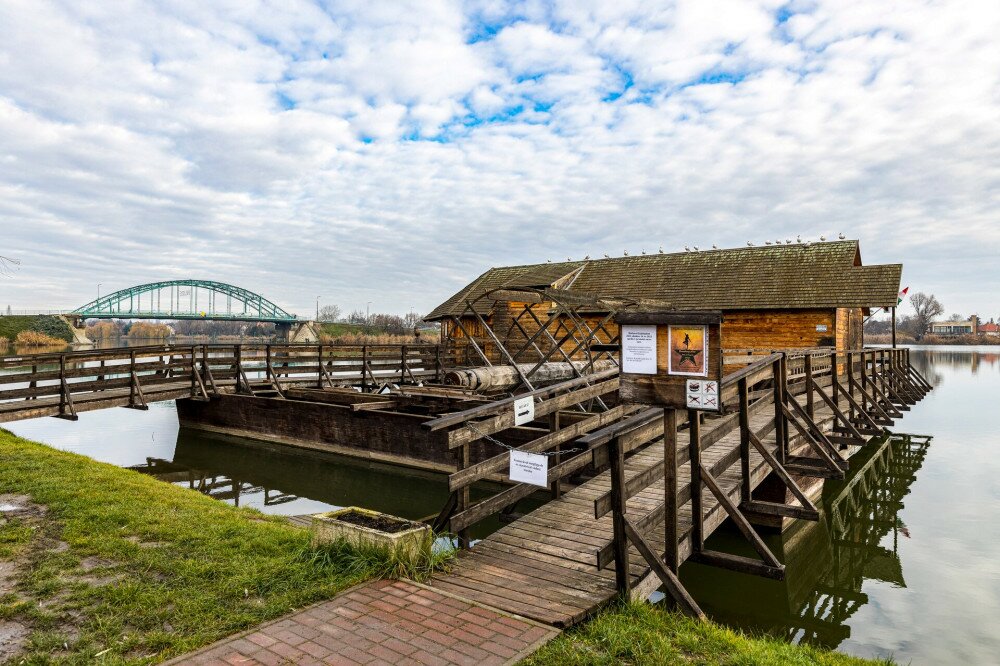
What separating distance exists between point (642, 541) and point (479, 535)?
4.33 meters

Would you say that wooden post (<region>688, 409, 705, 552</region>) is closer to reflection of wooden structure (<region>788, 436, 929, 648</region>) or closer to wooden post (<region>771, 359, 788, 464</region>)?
reflection of wooden structure (<region>788, 436, 929, 648</region>)

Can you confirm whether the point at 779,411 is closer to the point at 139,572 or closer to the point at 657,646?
the point at 657,646

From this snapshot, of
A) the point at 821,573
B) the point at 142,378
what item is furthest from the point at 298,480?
the point at 821,573

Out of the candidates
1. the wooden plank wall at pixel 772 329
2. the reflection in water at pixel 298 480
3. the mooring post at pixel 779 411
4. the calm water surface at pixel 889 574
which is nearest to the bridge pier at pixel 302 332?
the wooden plank wall at pixel 772 329

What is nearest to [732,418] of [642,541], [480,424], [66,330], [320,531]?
[642,541]

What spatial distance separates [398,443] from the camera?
38.3ft

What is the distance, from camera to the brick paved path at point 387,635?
3.43 metres

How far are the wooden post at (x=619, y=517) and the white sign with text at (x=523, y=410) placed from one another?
52.1 inches

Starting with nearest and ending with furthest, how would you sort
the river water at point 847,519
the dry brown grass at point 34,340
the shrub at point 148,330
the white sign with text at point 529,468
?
the white sign with text at point 529,468 → the river water at point 847,519 → the dry brown grass at point 34,340 → the shrub at point 148,330

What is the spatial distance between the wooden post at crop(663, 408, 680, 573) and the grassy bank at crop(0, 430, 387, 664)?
2338 mm

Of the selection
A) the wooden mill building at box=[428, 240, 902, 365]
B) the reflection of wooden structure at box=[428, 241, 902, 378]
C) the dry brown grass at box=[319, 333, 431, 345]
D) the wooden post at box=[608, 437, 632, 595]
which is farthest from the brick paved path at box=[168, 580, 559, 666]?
the dry brown grass at box=[319, 333, 431, 345]

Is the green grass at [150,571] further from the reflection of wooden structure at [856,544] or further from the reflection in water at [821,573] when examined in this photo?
the reflection of wooden structure at [856,544]

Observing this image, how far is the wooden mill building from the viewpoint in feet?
63.5

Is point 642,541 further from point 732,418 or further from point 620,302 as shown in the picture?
point 620,302
